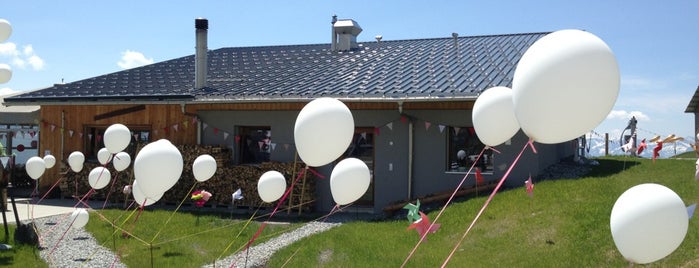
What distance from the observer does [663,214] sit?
3.20 m

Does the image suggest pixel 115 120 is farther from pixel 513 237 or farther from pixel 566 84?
pixel 566 84

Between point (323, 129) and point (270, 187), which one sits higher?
point (323, 129)

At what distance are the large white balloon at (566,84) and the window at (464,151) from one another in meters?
7.60

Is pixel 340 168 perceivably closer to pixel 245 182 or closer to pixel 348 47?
pixel 245 182

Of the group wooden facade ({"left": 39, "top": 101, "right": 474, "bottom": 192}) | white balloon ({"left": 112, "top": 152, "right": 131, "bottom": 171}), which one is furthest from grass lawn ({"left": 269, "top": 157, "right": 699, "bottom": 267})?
wooden facade ({"left": 39, "top": 101, "right": 474, "bottom": 192})

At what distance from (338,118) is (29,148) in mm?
15062

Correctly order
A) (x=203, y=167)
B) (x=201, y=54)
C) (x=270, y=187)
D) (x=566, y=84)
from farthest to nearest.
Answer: (x=201, y=54) → (x=203, y=167) → (x=270, y=187) → (x=566, y=84)

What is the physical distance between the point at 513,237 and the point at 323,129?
11.2ft

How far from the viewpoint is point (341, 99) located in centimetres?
1088

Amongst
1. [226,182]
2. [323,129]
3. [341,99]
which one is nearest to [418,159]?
[341,99]

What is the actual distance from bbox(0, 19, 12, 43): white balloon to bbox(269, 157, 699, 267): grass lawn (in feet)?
16.4

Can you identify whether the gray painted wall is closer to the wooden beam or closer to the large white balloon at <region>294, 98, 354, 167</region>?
the wooden beam

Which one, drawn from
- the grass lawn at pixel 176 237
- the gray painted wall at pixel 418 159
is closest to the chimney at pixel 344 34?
the gray painted wall at pixel 418 159

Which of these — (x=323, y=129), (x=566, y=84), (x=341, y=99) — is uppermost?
(x=341, y=99)
